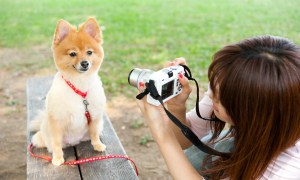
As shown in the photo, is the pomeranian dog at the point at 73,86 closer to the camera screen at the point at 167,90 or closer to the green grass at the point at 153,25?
the camera screen at the point at 167,90

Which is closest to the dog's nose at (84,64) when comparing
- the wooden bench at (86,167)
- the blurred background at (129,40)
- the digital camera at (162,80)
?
the digital camera at (162,80)

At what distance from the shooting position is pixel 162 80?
154 cm

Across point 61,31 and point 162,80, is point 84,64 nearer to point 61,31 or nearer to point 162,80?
point 61,31

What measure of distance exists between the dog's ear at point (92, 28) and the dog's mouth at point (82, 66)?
0.19m

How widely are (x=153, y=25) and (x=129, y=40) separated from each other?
49.4 inches

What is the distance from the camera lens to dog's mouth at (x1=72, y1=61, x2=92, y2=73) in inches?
77.3

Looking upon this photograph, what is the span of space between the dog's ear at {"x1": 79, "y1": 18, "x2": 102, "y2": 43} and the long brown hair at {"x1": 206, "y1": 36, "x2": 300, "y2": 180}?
85 centimetres

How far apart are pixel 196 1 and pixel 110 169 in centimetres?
913

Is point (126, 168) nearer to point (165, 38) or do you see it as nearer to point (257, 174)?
point (257, 174)

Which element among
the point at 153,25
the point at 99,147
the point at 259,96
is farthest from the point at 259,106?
the point at 153,25

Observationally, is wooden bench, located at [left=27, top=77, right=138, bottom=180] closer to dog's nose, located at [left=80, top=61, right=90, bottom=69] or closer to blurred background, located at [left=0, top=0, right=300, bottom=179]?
dog's nose, located at [left=80, top=61, right=90, bottom=69]

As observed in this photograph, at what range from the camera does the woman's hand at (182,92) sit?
172 centimetres

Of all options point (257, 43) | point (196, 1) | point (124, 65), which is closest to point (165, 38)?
point (124, 65)

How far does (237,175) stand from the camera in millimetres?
1484
